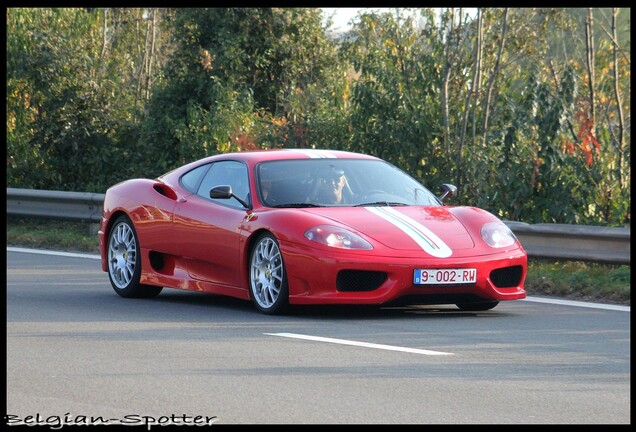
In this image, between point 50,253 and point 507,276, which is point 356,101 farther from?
point 507,276

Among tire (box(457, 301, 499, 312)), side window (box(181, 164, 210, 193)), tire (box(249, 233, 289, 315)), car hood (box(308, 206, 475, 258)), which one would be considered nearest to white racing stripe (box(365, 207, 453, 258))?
car hood (box(308, 206, 475, 258))

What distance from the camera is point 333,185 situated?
36.1 feet

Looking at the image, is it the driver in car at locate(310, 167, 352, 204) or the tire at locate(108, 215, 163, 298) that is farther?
the tire at locate(108, 215, 163, 298)

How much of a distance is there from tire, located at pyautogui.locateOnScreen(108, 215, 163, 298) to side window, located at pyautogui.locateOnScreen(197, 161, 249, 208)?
33.7 inches

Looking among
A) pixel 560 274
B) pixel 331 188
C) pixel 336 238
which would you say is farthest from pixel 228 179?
pixel 560 274

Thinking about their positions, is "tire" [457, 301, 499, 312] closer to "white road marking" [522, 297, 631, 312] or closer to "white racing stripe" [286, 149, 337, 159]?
"white road marking" [522, 297, 631, 312]

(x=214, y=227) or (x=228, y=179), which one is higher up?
(x=228, y=179)

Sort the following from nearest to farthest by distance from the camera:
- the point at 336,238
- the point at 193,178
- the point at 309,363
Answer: the point at 309,363 < the point at 336,238 < the point at 193,178

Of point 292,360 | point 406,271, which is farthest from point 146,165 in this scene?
point 292,360

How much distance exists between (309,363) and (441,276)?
2.17 metres

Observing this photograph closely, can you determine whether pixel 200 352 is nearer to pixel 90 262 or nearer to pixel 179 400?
pixel 179 400

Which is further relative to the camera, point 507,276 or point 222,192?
point 222,192

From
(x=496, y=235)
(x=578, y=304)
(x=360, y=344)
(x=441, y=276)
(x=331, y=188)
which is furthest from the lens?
(x=578, y=304)

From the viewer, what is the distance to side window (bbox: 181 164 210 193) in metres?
11.6
